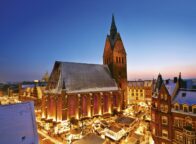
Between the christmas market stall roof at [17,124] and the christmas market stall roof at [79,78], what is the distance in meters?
Result: 20.2

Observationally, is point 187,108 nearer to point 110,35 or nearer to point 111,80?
point 111,80

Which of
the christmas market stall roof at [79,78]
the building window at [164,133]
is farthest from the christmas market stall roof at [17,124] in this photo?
the building window at [164,133]

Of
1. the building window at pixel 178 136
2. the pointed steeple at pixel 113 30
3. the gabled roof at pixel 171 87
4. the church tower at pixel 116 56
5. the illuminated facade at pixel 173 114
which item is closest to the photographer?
the illuminated facade at pixel 173 114

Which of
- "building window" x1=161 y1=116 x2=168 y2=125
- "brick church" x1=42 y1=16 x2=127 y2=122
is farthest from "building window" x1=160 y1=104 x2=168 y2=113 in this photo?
"brick church" x1=42 y1=16 x2=127 y2=122

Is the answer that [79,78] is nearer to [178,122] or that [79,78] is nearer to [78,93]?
[78,93]

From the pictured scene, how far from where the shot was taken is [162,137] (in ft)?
85.8

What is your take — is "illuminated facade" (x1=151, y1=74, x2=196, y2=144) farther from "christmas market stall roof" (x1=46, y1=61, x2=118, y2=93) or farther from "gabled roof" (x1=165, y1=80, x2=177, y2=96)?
"christmas market stall roof" (x1=46, y1=61, x2=118, y2=93)

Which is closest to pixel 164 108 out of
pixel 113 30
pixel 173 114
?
pixel 173 114

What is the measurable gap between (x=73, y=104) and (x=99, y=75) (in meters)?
14.1

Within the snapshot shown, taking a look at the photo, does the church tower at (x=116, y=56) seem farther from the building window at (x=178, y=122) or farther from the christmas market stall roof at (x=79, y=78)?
the building window at (x=178, y=122)

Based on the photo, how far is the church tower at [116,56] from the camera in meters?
50.1

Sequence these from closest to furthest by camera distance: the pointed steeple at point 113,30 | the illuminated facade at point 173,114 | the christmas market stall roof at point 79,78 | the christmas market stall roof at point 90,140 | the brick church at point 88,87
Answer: the christmas market stall roof at point 90,140 → the illuminated facade at point 173,114 → the brick church at point 88,87 → the christmas market stall roof at point 79,78 → the pointed steeple at point 113,30

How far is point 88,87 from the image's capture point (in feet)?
134

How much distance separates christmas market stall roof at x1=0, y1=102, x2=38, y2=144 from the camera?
Answer: 1291cm
